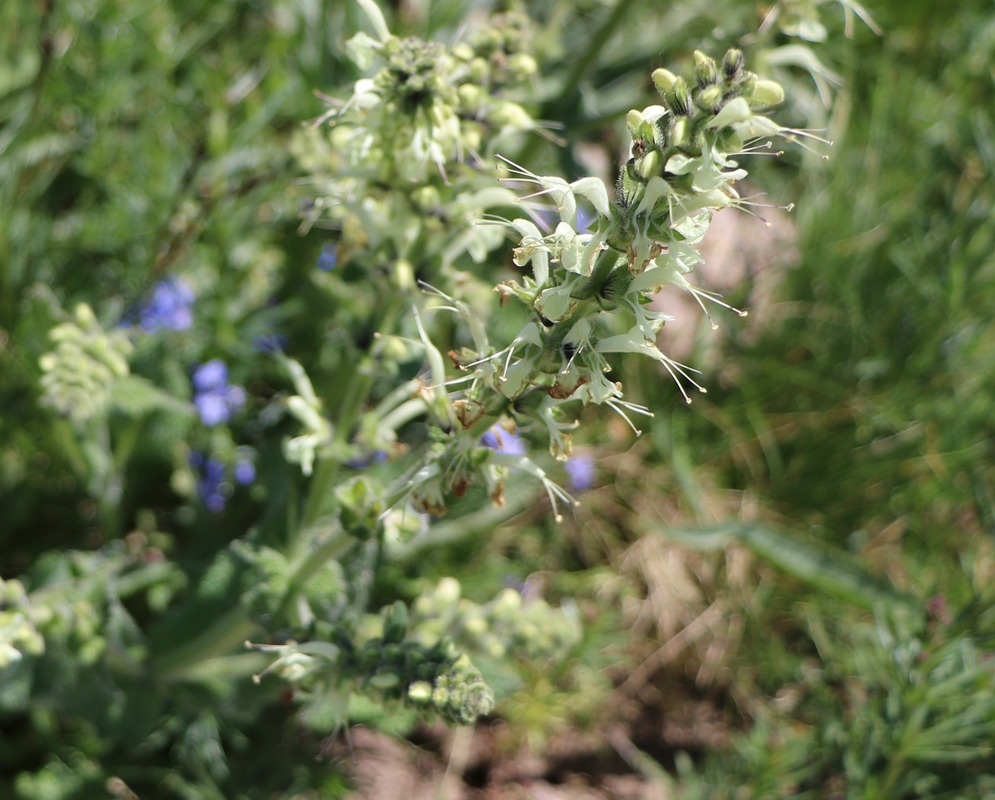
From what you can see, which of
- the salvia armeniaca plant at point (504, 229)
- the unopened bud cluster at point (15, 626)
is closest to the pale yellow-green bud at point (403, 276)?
the salvia armeniaca plant at point (504, 229)

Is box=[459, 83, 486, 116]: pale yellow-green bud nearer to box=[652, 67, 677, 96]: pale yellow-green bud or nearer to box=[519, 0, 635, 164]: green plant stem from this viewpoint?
box=[652, 67, 677, 96]: pale yellow-green bud

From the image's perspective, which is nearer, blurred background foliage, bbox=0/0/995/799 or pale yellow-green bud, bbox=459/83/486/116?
pale yellow-green bud, bbox=459/83/486/116

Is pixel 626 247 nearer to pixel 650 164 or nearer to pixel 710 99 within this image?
pixel 650 164

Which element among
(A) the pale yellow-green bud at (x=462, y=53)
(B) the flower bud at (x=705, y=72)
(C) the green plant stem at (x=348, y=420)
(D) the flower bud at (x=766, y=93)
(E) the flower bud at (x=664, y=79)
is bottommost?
(C) the green plant stem at (x=348, y=420)

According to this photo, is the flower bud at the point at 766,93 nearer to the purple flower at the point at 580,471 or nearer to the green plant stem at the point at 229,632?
the green plant stem at the point at 229,632

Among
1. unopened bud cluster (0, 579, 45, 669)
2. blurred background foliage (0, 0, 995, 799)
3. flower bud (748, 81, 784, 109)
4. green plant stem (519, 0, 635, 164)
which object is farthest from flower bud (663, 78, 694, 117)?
green plant stem (519, 0, 635, 164)
